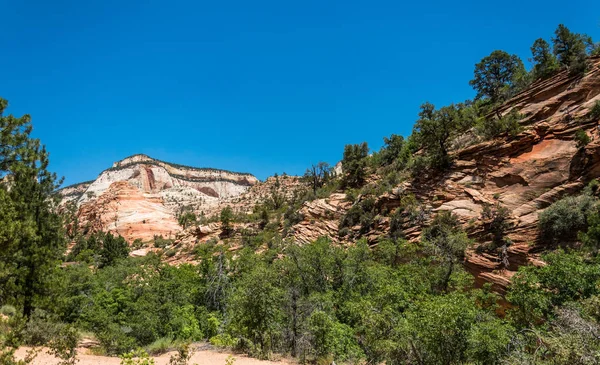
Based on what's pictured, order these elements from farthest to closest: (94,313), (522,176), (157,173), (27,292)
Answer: (157,173)
(522,176)
(94,313)
(27,292)

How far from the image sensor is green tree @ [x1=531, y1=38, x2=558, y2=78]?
87.0ft

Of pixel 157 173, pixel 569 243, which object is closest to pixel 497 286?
pixel 569 243

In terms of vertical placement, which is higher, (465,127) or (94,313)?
(465,127)

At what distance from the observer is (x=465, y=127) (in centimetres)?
2952

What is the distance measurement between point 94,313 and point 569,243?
2441 cm

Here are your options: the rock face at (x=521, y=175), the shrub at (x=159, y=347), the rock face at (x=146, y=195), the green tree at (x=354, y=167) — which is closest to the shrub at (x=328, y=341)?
the shrub at (x=159, y=347)

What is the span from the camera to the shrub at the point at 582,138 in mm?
19656

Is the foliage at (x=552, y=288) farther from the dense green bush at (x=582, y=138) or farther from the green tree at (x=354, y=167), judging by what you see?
the green tree at (x=354, y=167)

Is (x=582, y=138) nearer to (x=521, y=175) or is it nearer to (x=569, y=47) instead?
(x=521, y=175)

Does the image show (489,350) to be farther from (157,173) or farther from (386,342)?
(157,173)

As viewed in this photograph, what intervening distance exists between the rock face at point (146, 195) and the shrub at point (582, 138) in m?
28.9

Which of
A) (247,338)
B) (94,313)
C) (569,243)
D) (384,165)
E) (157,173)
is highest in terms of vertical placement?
(157,173)

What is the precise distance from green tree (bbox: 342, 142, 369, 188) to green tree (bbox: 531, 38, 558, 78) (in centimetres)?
1735

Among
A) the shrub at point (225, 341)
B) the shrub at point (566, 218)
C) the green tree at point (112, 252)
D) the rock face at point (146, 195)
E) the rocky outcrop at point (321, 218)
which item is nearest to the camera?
the shrub at point (225, 341)
